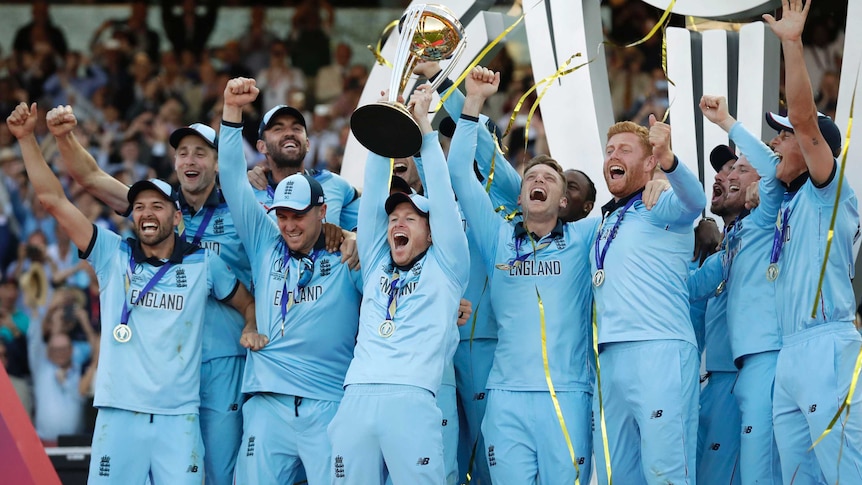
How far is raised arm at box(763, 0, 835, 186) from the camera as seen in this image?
547cm

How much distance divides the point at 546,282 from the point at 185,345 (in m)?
1.83

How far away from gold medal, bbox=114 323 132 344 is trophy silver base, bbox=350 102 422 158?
5.05 ft

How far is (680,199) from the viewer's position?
580cm

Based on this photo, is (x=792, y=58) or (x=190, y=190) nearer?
(x=792, y=58)

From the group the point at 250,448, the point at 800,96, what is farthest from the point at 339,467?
the point at 800,96

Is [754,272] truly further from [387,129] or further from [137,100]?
[137,100]

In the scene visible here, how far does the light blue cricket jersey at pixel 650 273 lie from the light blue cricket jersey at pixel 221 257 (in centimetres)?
191

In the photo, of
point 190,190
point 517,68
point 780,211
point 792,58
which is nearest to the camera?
point 792,58

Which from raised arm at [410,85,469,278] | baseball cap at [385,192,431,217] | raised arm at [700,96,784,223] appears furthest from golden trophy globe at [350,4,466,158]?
raised arm at [700,96,784,223]

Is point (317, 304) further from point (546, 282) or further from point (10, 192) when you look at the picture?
point (10, 192)

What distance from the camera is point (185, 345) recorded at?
20.1 feet

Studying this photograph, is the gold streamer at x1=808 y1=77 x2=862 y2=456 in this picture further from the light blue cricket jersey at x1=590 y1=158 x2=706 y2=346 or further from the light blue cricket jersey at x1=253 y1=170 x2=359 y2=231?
the light blue cricket jersey at x1=253 y1=170 x2=359 y2=231

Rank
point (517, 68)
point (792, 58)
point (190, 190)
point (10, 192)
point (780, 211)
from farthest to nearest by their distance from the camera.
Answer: point (517, 68) → point (10, 192) → point (190, 190) → point (780, 211) → point (792, 58)

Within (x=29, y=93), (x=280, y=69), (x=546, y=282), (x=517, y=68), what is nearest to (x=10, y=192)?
(x=29, y=93)
